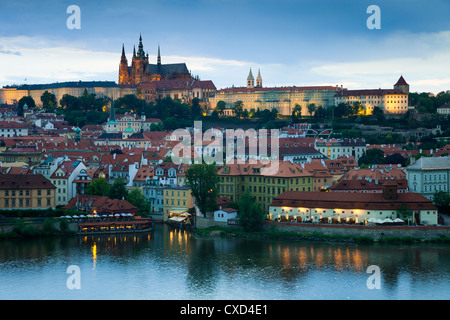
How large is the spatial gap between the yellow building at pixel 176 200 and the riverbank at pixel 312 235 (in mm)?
3123

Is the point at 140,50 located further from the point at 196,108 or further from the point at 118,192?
the point at 118,192

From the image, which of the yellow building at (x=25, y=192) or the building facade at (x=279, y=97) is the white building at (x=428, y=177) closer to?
the yellow building at (x=25, y=192)

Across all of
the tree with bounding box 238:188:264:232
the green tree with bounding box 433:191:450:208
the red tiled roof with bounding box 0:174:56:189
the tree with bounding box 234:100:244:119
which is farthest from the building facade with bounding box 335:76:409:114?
the tree with bounding box 238:188:264:232

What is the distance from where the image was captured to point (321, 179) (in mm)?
39156

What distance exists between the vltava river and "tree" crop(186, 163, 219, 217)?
8.68ft

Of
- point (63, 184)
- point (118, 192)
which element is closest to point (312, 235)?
point (118, 192)

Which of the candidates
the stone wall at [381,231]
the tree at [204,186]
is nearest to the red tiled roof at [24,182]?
the tree at [204,186]

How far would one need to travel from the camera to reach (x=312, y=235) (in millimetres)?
31969

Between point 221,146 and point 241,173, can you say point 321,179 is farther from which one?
point 221,146

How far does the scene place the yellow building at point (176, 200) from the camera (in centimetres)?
3694

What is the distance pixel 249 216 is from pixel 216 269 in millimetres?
6220

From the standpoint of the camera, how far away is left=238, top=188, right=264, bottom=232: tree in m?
32.8
